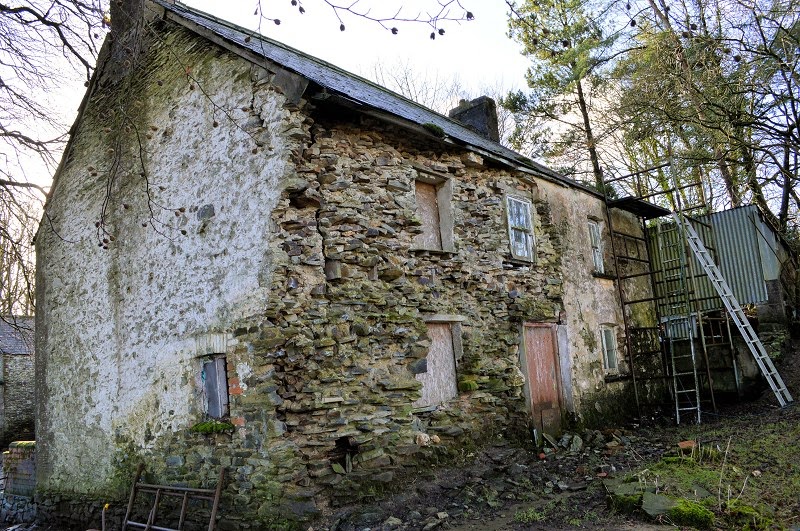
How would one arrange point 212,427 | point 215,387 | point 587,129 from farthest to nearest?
point 587,129 → point 215,387 → point 212,427

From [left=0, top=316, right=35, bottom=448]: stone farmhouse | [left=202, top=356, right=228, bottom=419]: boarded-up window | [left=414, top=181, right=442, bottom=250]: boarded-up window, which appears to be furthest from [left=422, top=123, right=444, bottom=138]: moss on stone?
[left=0, top=316, right=35, bottom=448]: stone farmhouse

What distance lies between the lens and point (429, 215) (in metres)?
10.0

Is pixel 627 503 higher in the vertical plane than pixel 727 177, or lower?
lower

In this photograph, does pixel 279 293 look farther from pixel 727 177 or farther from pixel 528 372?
pixel 727 177

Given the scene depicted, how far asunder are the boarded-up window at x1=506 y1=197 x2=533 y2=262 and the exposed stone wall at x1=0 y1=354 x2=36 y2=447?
59.3 feet

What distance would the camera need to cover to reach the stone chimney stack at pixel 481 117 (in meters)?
16.2

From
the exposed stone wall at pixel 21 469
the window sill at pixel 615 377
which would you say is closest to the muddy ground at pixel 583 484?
the exposed stone wall at pixel 21 469

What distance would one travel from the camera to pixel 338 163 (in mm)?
8406

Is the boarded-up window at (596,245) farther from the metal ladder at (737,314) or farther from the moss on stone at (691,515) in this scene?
the moss on stone at (691,515)

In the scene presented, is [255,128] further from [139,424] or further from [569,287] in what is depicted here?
[569,287]

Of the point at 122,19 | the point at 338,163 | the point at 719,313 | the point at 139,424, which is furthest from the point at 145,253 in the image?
the point at 719,313

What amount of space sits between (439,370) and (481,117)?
905 cm

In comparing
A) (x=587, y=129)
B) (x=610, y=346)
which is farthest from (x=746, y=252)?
(x=587, y=129)

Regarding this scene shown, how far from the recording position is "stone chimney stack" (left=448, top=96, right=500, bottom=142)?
16234 millimetres
